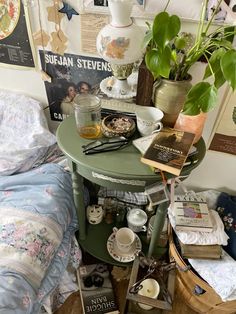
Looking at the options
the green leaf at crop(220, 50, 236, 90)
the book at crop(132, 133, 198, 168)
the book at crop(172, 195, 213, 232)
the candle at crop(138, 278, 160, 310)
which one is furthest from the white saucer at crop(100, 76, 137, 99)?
the candle at crop(138, 278, 160, 310)

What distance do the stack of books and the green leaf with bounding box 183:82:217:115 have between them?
548 millimetres

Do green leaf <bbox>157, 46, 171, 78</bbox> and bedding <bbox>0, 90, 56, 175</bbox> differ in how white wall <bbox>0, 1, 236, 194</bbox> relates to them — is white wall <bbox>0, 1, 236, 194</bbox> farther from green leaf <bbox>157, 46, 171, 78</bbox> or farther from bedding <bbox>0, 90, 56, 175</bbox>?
green leaf <bbox>157, 46, 171, 78</bbox>

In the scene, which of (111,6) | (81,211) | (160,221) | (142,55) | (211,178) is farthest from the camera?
(211,178)

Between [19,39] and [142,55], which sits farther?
[19,39]

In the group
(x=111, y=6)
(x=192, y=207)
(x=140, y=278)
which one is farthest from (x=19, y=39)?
(x=140, y=278)

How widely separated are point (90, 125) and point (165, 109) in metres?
0.27

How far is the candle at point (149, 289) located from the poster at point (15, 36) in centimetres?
113

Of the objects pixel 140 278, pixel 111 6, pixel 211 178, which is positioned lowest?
pixel 140 278

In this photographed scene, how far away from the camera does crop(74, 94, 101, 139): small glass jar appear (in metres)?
0.95

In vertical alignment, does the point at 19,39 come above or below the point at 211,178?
above

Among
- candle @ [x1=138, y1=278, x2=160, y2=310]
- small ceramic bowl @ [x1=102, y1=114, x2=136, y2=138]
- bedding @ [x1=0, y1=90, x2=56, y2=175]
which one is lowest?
candle @ [x1=138, y1=278, x2=160, y2=310]

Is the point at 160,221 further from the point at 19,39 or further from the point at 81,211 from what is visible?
the point at 19,39

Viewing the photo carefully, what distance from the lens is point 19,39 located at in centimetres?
122

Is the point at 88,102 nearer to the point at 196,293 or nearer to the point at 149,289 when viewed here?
the point at 149,289
